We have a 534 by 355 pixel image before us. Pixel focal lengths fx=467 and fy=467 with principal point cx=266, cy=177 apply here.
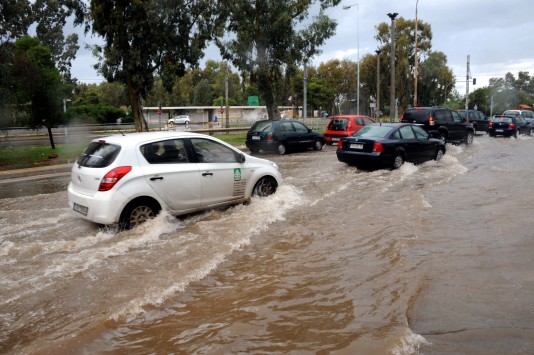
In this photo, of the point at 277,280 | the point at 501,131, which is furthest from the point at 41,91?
the point at 501,131

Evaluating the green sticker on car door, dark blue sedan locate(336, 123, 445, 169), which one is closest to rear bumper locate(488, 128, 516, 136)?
dark blue sedan locate(336, 123, 445, 169)

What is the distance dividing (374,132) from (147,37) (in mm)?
11397

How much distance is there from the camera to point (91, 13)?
20156mm

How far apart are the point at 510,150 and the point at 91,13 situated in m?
19.5

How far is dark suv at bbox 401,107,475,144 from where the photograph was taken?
819 inches

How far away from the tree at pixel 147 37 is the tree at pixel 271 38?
3.52m

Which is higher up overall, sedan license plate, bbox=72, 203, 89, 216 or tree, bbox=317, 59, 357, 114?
tree, bbox=317, 59, 357, 114

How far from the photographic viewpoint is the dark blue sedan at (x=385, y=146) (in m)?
13.3

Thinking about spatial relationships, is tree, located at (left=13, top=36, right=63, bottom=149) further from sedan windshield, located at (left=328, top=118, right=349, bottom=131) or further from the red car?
sedan windshield, located at (left=328, top=118, right=349, bottom=131)

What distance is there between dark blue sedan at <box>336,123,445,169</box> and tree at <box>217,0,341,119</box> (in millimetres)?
13267

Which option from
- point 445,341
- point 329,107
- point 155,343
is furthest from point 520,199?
point 329,107

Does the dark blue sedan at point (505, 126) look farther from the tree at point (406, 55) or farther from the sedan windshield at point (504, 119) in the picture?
the tree at point (406, 55)

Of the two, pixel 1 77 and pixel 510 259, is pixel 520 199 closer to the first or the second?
pixel 510 259

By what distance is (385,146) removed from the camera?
13.3m
